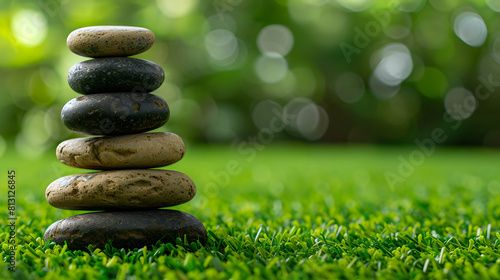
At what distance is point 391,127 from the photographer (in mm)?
18000

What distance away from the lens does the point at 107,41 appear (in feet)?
9.06

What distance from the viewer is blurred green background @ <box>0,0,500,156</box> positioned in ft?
48.4

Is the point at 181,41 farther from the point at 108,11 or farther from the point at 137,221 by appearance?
the point at 137,221

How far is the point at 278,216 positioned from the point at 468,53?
611 inches

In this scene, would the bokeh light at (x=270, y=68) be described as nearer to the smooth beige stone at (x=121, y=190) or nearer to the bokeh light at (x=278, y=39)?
the bokeh light at (x=278, y=39)

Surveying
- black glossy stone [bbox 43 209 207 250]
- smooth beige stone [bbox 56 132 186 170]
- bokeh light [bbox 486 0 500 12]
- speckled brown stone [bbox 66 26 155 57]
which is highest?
bokeh light [bbox 486 0 500 12]

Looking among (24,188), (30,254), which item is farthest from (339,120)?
(30,254)

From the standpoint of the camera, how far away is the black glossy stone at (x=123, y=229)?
2.67 metres

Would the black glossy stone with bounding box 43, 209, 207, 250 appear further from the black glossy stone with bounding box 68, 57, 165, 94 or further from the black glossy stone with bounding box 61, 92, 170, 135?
the black glossy stone with bounding box 68, 57, 165, 94

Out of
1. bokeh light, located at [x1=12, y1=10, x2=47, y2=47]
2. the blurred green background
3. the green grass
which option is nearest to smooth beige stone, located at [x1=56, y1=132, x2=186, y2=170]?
the green grass

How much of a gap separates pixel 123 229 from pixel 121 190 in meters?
0.22

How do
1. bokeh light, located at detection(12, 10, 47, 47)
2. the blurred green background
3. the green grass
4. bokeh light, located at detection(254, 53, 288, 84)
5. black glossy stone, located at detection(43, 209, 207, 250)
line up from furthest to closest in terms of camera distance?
bokeh light, located at detection(254, 53, 288, 84)
the blurred green background
bokeh light, located at detection(12, 10, 47, 47)
black glossy stone, located at detection(43, 209, 207, 250)
the green grass

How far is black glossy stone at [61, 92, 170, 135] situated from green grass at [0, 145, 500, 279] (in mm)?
701

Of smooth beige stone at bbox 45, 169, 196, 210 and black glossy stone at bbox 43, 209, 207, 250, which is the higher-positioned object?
smooth beige stone at bbox 45, 169, 196, 210
